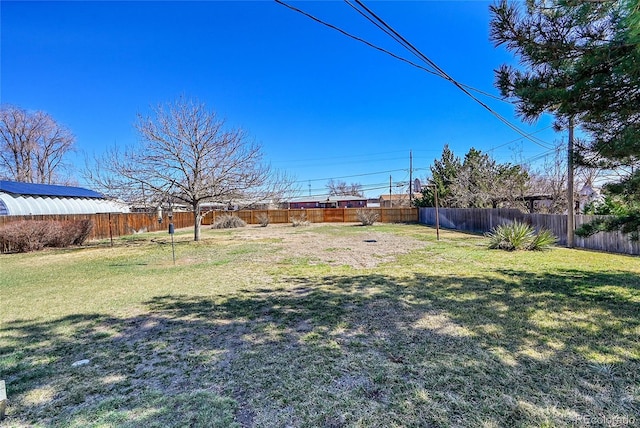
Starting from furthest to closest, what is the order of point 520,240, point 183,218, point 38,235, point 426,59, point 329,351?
point 183,218 < point 38,235 < point 520,240 < point 426,59 < point 329,351

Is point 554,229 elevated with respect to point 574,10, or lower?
lower

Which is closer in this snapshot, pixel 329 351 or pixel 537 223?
pixel 329 351

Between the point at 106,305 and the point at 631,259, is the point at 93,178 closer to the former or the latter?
the point at 106,305

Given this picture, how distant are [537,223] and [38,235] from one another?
19.3 m

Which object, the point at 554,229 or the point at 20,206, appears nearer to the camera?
the point at 554,229

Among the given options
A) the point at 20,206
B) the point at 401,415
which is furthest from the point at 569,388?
the point at 20,206

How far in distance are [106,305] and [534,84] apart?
6.37 metres

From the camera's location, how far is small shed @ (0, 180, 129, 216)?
15.1 metres

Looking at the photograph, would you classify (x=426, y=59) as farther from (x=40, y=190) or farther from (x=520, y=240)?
(x=40, y=190)

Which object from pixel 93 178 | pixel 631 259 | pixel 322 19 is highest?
pixel 322 19

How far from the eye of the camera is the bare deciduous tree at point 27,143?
25.7 meters

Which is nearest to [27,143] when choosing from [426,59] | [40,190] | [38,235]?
[40,190]

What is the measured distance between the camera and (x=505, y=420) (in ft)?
6.04

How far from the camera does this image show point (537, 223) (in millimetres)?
11820
